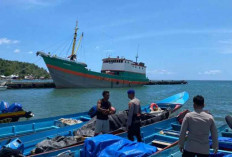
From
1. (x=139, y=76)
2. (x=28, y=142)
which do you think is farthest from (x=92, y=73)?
(x=28, y=142)

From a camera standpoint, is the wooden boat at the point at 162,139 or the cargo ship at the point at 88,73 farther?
the cargo ship at the point at 88,73

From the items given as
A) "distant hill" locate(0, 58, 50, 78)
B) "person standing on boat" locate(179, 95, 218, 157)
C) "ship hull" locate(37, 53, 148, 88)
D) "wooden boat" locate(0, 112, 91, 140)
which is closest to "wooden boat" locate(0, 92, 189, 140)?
"wooden boat" locate(0, 112, 91, 140)

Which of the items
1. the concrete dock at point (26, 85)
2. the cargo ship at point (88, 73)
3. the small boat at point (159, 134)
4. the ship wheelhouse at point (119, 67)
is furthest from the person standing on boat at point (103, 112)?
the concrete dock at point (26, 85)

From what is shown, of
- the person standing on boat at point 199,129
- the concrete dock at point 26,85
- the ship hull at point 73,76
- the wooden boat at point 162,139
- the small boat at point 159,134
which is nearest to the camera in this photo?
the person standing on boat at point 199,129

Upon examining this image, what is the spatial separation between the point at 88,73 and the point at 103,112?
3806cm

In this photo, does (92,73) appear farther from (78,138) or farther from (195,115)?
(195,115)

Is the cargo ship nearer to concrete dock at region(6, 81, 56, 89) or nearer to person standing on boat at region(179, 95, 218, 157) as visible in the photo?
concrete dock at region(6, 81, 56, 89)

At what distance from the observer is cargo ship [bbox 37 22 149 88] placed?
41156 mm

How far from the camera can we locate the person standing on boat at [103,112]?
602 cm

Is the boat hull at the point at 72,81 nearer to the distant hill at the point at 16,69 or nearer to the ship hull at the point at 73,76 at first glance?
the ship hull at the point at 73,76

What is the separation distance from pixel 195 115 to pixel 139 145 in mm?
1556

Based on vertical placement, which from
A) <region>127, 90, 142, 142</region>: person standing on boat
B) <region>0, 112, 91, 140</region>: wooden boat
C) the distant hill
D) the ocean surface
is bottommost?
the ocean surface

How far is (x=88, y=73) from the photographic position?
4366 centimetres

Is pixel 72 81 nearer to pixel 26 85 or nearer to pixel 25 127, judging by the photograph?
pixel 26 85
